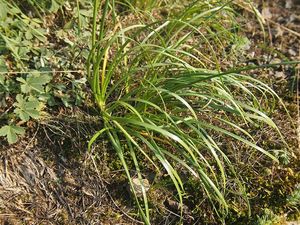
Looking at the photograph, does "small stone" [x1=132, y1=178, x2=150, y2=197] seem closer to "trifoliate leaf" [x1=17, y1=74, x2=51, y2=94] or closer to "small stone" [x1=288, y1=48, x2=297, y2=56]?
"trifoliate leaf" [x1=17, y1=74, x2=51, y2=94]

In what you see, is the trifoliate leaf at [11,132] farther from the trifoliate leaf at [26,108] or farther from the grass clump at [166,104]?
the grass clump at [166,104]

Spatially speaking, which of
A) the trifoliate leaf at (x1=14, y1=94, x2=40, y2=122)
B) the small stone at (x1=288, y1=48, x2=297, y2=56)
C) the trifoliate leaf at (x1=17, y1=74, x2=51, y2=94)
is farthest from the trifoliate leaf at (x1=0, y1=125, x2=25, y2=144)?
the small stone at (x1=288, y1=48, x2=297, y2=56)

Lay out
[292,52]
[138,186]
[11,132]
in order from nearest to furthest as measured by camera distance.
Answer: [11,132] → [138,186] → [292,52]

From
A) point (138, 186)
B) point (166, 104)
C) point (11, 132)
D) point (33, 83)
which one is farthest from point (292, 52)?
point (11, 132)

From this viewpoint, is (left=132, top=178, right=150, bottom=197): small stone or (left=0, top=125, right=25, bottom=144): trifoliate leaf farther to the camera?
(left=132, top=178, right=150, bottom=197): small stone

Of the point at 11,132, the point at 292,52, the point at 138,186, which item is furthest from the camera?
the point at 292,52

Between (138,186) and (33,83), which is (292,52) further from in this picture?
(33,83)
